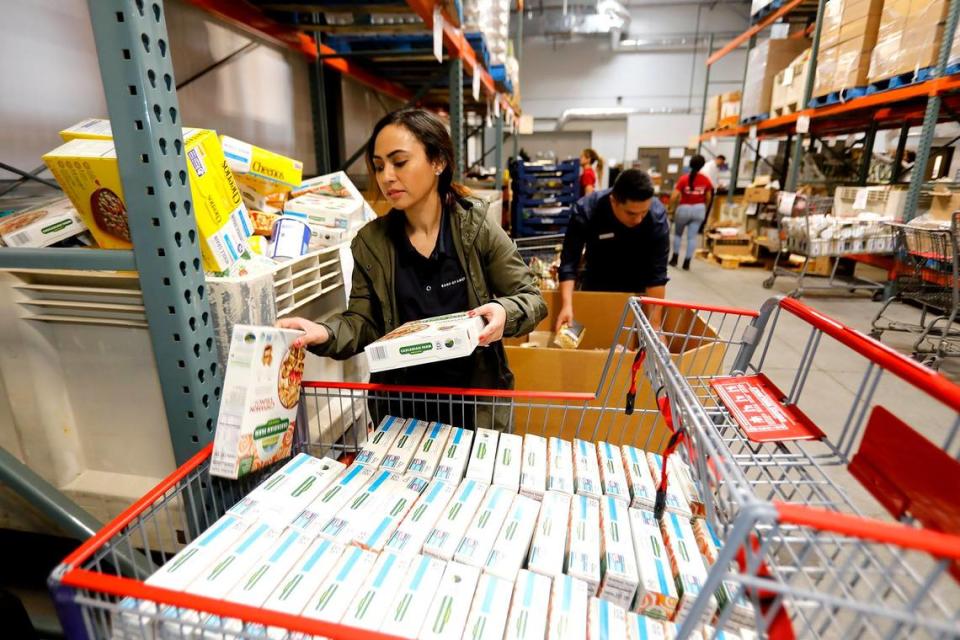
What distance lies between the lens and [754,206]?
8.82m

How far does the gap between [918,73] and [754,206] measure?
4.44 m

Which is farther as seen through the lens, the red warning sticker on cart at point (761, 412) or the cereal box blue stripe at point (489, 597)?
the red warning sticker on cart at point (761, 412)

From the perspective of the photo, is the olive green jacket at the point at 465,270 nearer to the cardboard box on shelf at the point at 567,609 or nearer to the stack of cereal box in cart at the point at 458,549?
the stack of cereal box in cart at the point at 458,549

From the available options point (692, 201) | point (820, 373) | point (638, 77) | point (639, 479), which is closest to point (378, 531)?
point (639, 479)

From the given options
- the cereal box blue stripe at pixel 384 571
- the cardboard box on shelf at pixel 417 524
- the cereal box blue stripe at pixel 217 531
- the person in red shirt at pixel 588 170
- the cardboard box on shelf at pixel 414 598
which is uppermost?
the person in red shirt at pixel 588 170

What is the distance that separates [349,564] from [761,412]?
2.80 ft

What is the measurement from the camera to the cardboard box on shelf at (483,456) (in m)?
1.12

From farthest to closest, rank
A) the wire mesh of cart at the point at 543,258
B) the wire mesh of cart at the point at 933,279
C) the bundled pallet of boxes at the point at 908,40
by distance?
the bundled pallet of boxes at the point at 908,40
the wire mesh of cart at the point at 543,258
the wire mesh of cart at the point at 933,279

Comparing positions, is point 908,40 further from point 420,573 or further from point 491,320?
point 420,573

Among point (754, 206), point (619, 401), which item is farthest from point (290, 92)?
point (754, 206)

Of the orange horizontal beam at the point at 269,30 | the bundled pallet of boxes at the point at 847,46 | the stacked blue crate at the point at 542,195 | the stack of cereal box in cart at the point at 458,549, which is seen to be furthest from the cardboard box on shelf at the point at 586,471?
the stacked blue crate at the point at 542,195

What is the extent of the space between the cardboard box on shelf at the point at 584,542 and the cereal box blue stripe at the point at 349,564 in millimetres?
379

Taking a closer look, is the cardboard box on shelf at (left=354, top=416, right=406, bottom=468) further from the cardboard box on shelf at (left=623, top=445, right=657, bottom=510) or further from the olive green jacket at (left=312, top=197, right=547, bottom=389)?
the cardboard box on shelf at (left=623, top=445, right=657, bottom=510)

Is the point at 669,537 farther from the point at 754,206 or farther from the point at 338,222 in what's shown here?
the point at 754,206
